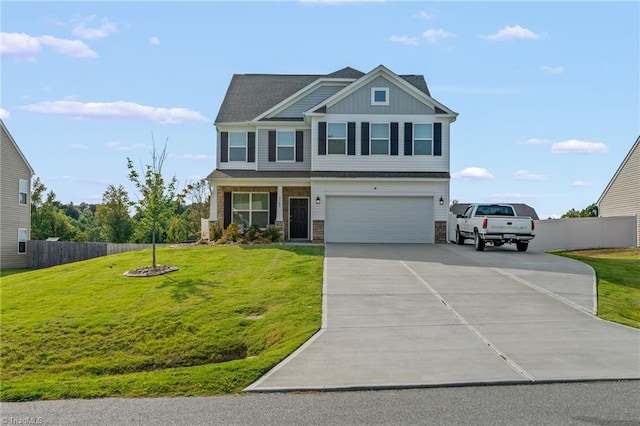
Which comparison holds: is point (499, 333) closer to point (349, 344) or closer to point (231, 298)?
point (349, 344)

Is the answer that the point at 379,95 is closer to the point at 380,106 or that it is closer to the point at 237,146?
the point at 380,106

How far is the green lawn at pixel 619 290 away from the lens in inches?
526

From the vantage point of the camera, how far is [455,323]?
40.6ft

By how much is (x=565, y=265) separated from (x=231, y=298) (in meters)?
11.6

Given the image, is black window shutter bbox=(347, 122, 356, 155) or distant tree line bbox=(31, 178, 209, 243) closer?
black window shutter bbox=(347, 122, 356, 155)

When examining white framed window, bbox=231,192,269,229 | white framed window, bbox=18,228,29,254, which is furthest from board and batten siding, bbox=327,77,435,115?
white framed window, bbox=18,228,29,254

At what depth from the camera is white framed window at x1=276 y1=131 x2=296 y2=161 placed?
29703mm

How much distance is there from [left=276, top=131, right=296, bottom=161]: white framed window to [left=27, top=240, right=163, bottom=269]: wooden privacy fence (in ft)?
30.6

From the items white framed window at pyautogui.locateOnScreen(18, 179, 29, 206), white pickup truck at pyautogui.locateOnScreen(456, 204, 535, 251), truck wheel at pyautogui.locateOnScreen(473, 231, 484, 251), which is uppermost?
white framed window at pyautogui.locateOnScreen(18, 179, 29, 206)

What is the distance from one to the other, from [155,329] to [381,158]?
16.5m

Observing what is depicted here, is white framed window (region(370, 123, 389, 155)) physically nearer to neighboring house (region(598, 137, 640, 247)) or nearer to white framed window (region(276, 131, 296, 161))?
white framed window (region(276, 131, 296, 161))

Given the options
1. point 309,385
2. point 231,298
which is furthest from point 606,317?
point 231,298

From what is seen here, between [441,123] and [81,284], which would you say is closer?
[81,284]

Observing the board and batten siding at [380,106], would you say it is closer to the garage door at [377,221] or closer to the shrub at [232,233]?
the garage door at [377,221]
